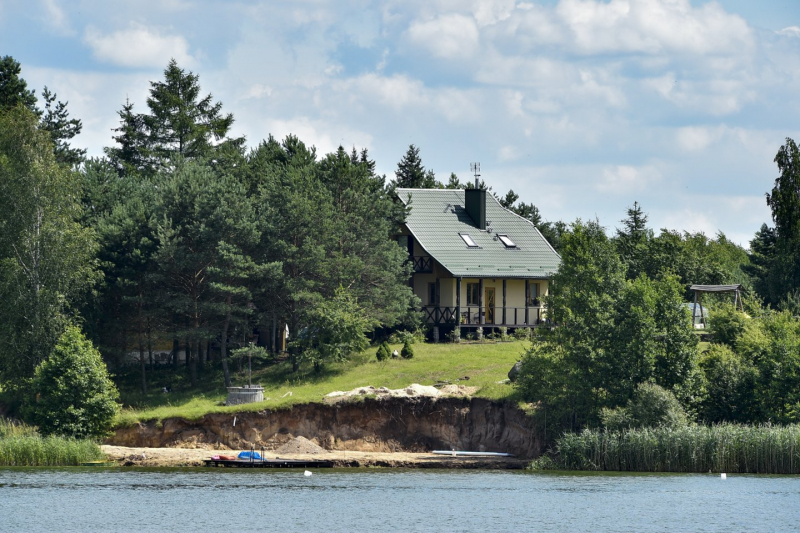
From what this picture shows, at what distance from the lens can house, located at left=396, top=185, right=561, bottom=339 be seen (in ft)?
226

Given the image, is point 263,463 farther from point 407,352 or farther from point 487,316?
point 487,316

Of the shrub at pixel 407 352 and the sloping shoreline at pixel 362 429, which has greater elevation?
the shrub at pixel 407 352

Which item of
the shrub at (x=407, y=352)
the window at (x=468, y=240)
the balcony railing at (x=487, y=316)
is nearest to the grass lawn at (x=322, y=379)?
the shrub at (x=407, y=352)

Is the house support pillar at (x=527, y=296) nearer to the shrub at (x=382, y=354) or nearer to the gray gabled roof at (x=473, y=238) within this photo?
the gray gabled roof at (x=473, y=238)

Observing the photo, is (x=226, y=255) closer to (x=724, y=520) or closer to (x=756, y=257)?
(x=724, y=520)

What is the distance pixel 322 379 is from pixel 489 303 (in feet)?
48.0

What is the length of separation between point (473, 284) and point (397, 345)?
7.84 m

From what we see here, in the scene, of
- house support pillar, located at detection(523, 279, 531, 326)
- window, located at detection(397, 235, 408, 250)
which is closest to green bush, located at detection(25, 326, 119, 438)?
window, located at detection(397, 235, 408, 250)

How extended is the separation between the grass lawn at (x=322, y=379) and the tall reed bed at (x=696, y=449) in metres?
6.64

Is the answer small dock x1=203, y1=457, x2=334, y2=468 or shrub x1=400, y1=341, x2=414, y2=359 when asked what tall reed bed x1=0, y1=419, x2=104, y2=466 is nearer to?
small dock x1=203, y1=457, x2=334, y2=468

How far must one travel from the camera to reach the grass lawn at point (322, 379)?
180ft

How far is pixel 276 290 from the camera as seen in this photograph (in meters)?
62.7

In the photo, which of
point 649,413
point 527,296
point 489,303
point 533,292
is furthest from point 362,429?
point 533,292

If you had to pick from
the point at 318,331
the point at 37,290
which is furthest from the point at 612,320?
the point at 37,290
